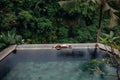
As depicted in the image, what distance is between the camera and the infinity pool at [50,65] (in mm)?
8898

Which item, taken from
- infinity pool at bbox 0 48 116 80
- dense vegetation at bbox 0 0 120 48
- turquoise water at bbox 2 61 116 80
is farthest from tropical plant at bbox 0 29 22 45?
turquoise water at bbox 2 61 116 80

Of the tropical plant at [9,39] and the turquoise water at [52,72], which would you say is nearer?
the turquoise water at [52,72]

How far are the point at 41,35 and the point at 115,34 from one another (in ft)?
13.9

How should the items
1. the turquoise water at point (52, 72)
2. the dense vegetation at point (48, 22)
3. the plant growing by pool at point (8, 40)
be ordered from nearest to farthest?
the turquoise water at point (52, 72) → the plant growing by pool at point (8, 40) → the dense vegetation at point (48, 22)

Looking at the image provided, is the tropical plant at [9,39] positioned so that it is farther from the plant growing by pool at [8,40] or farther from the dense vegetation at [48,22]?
the dense vegetation at [48,22]

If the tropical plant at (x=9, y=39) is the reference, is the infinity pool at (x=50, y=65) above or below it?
below

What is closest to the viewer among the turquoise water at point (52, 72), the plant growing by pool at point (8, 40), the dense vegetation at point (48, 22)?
the turquoise water at point (52, 72)

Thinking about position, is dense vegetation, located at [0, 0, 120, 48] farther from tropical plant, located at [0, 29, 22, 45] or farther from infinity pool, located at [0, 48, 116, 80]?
infinity pool, located at [0, 48, 116, 80]

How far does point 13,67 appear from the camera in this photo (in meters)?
9.66

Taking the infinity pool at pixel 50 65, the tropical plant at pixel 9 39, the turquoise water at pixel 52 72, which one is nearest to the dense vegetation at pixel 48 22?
the tropical plant at pixel 9 39

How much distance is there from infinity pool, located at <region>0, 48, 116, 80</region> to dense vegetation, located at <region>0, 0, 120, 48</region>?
2259mm

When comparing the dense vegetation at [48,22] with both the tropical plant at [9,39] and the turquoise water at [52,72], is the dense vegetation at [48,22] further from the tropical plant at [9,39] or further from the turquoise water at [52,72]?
the turquoise water at [52,72]

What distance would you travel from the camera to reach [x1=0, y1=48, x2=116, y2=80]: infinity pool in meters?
8.90

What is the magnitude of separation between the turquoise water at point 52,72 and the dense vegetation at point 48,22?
305cm
